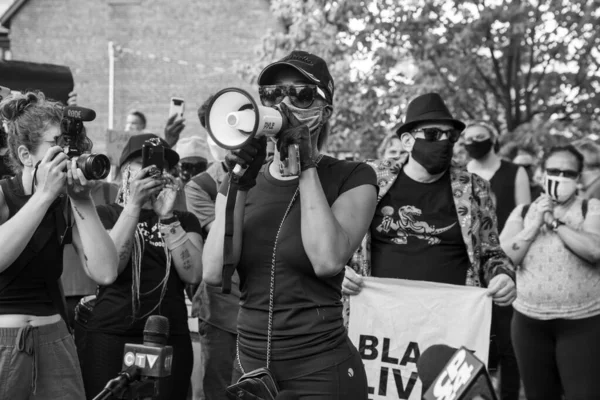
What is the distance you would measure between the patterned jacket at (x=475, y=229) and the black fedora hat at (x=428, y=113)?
286 millimetres

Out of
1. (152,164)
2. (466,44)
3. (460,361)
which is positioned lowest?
(460,361)

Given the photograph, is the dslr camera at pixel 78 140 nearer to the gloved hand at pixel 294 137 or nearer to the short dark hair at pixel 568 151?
the gloved hand at pixel 294 137

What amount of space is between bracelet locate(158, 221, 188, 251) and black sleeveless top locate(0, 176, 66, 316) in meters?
0.94

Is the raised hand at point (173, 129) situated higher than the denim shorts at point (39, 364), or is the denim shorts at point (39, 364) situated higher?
the raised hand at point (173, 129)

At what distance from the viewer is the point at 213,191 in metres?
6.03

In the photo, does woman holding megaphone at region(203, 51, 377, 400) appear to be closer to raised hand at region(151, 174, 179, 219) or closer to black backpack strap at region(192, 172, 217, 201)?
raised hand at region(151, 174, 179, 219)

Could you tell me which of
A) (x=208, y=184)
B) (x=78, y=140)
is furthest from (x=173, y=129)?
(x=78, y=140)

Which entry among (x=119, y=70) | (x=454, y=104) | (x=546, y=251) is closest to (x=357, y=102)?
(x=454, y=104)

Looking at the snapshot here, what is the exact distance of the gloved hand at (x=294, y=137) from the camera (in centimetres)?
307

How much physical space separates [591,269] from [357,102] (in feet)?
29.5

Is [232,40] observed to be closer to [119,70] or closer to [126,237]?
[119,70]

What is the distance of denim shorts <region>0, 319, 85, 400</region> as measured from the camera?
3.83 m

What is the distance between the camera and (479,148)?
8.21 metres

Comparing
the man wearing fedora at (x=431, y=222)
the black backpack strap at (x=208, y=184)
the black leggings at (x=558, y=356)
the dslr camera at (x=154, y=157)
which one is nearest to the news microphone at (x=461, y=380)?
the dslr camera at (x=154, y=157)
